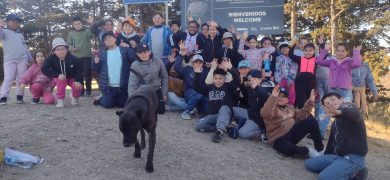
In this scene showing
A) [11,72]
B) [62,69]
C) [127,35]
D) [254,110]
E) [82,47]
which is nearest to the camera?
[254,110]

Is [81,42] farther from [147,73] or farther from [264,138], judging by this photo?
[264,138]

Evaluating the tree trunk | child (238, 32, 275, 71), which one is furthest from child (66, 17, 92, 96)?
the tree trunk

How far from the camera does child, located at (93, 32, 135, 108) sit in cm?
859

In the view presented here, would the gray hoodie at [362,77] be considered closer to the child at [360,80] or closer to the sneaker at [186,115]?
the child at [360,80]

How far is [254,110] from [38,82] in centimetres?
492

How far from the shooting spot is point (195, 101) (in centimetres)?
819

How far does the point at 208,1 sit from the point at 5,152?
355 inches

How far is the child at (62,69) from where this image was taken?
27.8ft

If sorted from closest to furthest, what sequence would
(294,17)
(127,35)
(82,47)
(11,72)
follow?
(11,72)
(127,35)
(82,47)
(294,17)

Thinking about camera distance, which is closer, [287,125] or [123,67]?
[287,125]

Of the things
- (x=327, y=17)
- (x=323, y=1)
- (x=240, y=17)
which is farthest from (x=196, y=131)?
(x=327, y=17)

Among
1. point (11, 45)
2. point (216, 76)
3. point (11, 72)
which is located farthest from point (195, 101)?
point (11, 45)

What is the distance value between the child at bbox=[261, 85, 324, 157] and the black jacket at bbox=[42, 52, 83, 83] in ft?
14.4

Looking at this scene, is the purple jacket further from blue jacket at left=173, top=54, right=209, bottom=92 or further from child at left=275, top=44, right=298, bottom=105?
blue jacket at left=173, top=54, right=209, bottom=92
